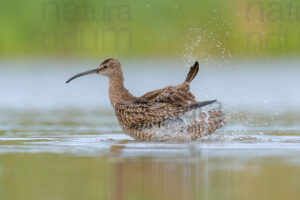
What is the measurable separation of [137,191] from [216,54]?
1928 centimetres

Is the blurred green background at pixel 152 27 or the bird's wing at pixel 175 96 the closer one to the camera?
the bird's wing at pixel 175 96

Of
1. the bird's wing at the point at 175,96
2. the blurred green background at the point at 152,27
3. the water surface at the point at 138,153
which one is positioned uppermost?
the blurred green background at the point at 152,27

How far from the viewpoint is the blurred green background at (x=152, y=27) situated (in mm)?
22500

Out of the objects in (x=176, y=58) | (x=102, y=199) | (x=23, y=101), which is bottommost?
(x=102, y=199)

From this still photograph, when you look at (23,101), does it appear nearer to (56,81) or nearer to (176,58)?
(56,81)

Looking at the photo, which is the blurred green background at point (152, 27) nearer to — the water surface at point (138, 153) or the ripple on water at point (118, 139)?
the water surface at point (138, 153)

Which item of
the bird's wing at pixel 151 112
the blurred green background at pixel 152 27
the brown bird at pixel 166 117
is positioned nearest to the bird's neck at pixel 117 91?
the brown bird at pixel 166 117

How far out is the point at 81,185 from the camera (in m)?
7.34

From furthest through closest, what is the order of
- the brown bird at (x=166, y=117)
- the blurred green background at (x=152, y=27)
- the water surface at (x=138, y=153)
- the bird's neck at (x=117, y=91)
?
the blurred green background at (x=152, y=27) < the bird's neck at (x=117, y=91) < the brown bird at (x=166, y=117) < the water surface at (x=138, y=153)

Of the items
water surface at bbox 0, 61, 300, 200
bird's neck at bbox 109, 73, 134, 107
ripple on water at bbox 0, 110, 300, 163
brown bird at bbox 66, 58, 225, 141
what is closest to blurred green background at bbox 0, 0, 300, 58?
water surface at bbox 0, 61, 300, 200

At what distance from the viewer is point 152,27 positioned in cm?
2420

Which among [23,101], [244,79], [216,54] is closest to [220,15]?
[244,79]

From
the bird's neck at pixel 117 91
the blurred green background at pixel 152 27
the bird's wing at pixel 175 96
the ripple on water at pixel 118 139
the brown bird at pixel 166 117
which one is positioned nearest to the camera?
the ripple on water at pixel 118 139

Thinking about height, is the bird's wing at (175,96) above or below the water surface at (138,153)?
above
